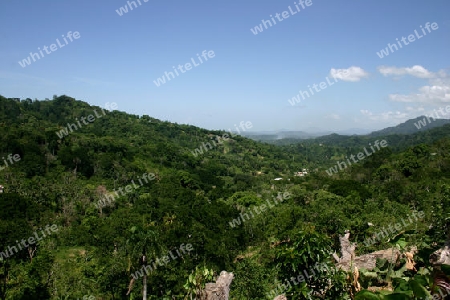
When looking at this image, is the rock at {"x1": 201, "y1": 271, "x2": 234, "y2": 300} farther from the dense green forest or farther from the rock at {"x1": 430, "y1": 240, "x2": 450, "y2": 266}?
the rock at {"x1": 430, "y1": 240, "x2": 450, "y2": 266}

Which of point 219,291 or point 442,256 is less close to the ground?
point 442,256

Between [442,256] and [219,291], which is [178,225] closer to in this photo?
[219,291]

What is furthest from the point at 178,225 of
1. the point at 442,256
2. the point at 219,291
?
the point at 442,256

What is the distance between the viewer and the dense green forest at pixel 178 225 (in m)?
9.43

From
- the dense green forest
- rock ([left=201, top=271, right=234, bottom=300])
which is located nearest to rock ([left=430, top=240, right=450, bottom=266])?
the dense green forest

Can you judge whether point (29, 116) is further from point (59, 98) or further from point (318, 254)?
point (318, 254)

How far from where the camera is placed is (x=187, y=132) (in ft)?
559

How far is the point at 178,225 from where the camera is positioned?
112 feet

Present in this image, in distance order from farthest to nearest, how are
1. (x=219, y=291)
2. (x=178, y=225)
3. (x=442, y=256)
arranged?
(x=178, y=225) < (x=219, y=291) < (x=442, y=256)

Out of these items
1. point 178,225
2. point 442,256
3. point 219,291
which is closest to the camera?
point 442,256

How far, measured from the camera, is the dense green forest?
9.43m

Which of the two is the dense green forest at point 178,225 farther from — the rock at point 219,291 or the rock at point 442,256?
the rock at point 219,291

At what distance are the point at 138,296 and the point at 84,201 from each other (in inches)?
1505

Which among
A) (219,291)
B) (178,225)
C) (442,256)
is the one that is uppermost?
(178,225)
